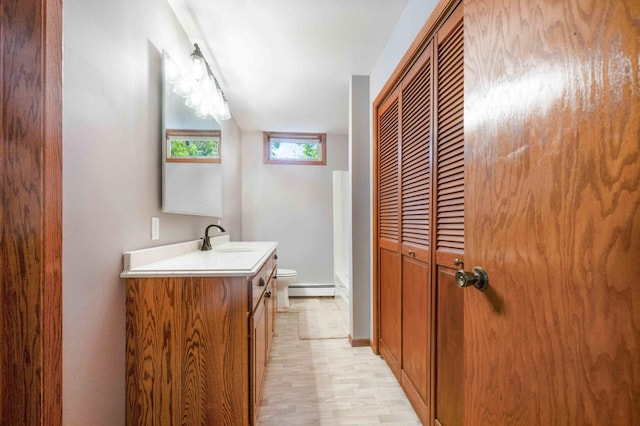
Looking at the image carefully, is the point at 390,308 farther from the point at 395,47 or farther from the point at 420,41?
the point at 395,47

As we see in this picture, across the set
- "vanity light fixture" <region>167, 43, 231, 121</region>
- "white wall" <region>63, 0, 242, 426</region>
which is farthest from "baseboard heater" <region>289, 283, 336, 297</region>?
"white wall" <region>63, 0, 242, 426</region>

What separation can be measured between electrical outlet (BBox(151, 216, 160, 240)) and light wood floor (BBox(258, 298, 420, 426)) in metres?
1.16

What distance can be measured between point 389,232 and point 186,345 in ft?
4.80

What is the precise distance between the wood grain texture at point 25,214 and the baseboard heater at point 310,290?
127 inches

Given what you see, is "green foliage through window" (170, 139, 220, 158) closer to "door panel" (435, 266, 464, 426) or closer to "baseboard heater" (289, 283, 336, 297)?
"door panel" (435, 266, 464, 426)

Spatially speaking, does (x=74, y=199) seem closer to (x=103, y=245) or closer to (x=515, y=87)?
(x=103, y=245)

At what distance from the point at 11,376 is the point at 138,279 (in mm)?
466

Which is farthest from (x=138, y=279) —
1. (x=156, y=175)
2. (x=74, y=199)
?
(x=156, y=175)

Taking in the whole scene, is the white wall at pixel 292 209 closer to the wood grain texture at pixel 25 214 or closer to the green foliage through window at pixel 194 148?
the green foliage through window at pixel 194 148

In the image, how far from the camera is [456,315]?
1186mm

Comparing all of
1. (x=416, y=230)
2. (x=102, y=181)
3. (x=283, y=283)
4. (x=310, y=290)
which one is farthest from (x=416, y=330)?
(x=310, y=290)

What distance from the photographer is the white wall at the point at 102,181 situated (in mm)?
931

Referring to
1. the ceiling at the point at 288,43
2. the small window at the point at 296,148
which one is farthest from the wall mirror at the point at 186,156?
the small window at the point at 296,148

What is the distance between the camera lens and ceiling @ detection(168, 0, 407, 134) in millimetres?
1691
